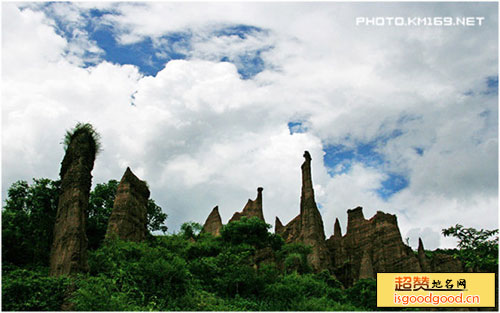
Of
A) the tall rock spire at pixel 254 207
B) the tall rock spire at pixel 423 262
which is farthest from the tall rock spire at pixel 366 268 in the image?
the tall rock spire at pixel 254 207

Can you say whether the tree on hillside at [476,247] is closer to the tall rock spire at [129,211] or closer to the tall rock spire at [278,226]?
the tall rock spire at [129,211]

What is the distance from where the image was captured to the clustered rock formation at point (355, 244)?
41750mm

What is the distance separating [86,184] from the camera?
1775cm

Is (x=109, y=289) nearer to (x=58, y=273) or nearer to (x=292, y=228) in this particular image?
(x=58, y=273)

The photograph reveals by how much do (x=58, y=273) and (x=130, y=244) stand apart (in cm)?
490

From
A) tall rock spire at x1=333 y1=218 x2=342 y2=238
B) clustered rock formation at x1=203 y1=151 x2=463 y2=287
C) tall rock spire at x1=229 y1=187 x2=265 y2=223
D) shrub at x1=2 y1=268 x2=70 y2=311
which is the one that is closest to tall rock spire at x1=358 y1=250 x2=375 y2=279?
clustered rock formation at x1=203 y1=151 x2=463 y2=287

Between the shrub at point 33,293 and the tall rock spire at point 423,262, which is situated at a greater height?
the tall rock spire at point 423,262

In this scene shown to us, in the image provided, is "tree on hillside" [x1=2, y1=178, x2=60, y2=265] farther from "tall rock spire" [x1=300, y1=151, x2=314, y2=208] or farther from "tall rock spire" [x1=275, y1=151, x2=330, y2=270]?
"tall rock spire" [x1=300, y1=151, x2=314, y2=208]

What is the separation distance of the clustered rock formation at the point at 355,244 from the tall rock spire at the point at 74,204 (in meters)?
25.8

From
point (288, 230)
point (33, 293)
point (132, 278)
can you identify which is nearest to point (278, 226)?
point (288, 230)

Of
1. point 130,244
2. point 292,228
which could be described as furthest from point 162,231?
point 130,244

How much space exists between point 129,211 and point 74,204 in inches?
381

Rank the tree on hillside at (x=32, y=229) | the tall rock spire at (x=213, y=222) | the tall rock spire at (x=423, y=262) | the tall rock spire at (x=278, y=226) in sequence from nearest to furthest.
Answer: the tree on hillside at (x=32, y=229) < the tall rock spire at (x=423, y=262) < the tall rock spire at (x=213, y=222) < the tall rock spire at (x=278, y=226)

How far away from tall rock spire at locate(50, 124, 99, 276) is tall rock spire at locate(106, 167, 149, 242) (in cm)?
708
